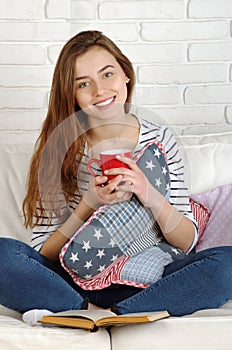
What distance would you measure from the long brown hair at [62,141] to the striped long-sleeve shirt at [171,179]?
20 millimetres

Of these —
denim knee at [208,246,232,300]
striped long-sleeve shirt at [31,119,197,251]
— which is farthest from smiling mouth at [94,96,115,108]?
denim knee at [208,246,232,300]

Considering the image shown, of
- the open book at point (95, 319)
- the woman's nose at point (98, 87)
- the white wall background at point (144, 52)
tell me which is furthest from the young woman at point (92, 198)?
the white wall background at point (144, 52)

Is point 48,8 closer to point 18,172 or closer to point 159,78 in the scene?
point 159,78

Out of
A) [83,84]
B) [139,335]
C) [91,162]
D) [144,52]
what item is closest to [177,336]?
[139,335]

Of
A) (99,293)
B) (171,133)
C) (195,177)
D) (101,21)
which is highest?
(101,21)

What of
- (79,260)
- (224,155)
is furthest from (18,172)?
(224,155)

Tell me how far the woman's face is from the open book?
0.52 m

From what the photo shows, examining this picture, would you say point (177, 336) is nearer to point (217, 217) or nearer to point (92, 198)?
point (92, 198)

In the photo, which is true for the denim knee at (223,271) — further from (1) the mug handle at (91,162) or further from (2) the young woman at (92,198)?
(1) the mug handle at (91,162)

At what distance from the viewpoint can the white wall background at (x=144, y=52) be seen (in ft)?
8.39

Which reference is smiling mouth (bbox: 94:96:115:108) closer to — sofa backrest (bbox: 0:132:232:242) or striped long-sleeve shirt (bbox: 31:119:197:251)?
striped long-sleeve shirt (bbox: 31:119:197:251)

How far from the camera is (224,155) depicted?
2.29 meters

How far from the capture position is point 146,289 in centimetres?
177

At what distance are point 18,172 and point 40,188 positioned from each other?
0.29 metres
